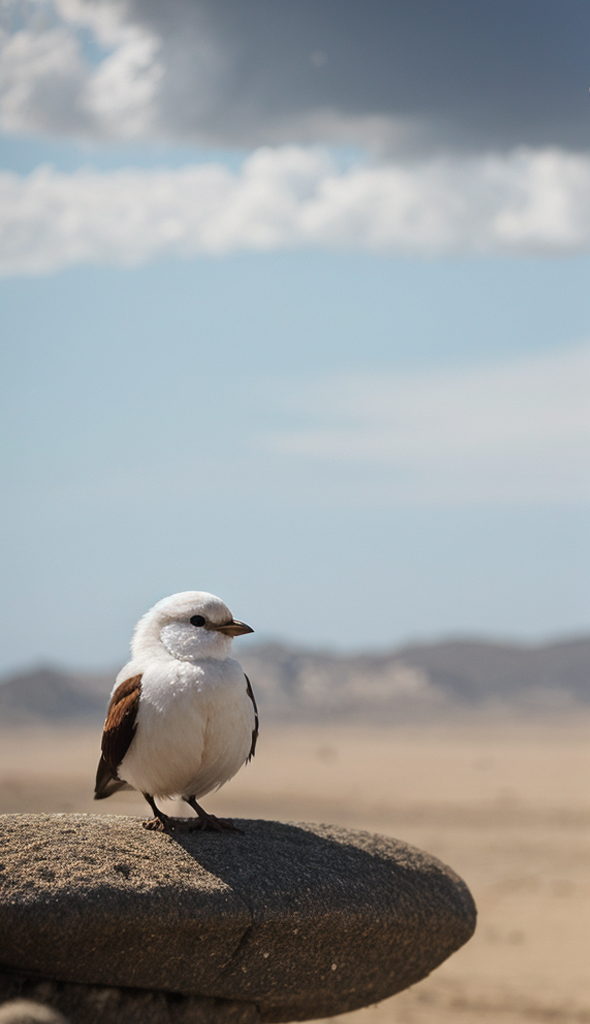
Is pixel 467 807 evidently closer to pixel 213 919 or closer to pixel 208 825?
pixel 208 825

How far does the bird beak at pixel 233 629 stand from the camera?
539 centimetres

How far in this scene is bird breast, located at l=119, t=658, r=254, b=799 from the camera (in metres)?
5.33

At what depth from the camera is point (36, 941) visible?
4785mm

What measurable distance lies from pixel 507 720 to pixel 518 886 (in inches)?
1110

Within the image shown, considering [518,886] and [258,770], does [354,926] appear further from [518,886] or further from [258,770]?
[258,770]

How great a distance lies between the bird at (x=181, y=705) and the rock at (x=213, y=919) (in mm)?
355

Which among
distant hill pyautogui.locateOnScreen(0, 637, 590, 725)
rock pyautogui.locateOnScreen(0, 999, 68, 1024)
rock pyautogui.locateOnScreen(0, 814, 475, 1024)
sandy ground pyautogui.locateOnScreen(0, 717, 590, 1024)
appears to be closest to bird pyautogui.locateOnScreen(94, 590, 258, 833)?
rock pyautogui.locateOnScreen(0, 814, 475, 1024)

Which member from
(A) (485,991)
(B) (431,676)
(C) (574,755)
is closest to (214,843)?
(A) (485,991)

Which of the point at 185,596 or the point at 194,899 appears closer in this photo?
the point at 194,899

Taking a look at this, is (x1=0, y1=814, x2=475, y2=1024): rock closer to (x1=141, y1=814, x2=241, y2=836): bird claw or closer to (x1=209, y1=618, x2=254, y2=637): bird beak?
(x1=141, y1=814, x2=241, y2=836): bird claw

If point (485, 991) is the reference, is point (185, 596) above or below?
above

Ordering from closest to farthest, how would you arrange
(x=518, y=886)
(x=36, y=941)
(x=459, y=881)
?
1. (x=36, y=941)
2. (x=459, y=881)
3. (x=518, y=886)

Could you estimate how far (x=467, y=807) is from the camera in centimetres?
2311

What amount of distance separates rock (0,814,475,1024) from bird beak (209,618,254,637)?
3.58 feet
